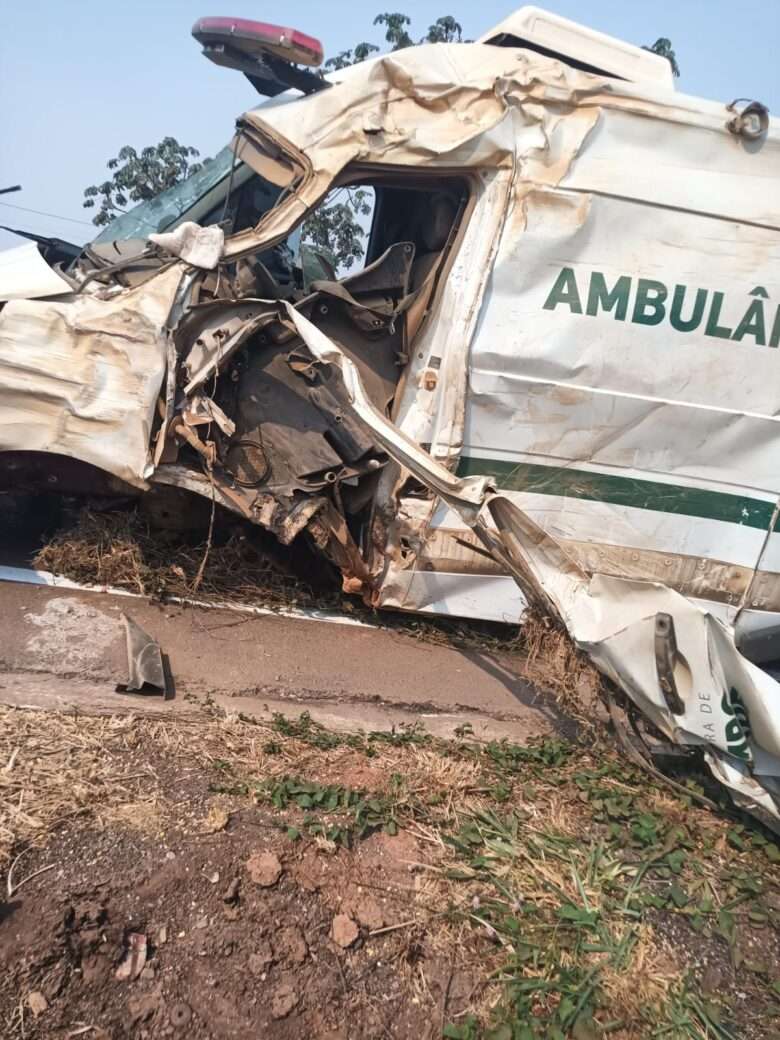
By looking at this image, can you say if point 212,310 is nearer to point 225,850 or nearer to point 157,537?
point 157,537

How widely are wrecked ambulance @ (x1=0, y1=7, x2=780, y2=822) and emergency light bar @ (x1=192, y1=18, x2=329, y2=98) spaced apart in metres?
0.01

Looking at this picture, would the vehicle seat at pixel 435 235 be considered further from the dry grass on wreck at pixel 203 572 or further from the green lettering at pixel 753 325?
the dry grass on wreck at pixel 203 572

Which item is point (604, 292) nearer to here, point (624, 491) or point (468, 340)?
point (468, 340)

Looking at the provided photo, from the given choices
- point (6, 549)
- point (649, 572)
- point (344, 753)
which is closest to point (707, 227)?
point (649, 572)

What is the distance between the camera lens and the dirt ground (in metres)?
1.94

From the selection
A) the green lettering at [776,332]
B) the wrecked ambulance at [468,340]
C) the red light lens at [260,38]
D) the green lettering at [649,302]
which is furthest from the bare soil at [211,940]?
the red light lens at [260,38]

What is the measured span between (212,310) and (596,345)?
172 cm

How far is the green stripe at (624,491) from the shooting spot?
379 cm

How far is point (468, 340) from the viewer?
11.9ft

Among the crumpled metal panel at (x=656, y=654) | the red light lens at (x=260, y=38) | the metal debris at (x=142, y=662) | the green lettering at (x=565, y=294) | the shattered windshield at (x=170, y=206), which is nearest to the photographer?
Result: the crumpled metal panel at (x=656, y=654)

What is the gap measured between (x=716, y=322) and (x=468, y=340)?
3.76 feet

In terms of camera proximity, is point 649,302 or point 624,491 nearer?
point 649,302

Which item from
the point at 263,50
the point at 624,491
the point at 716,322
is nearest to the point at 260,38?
the point at 263,50

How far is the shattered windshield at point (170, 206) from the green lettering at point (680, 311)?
2.29 metres
